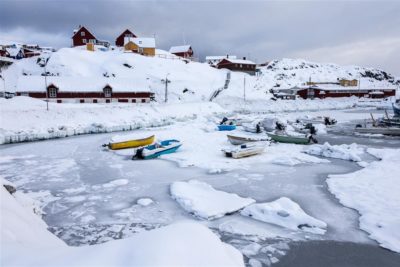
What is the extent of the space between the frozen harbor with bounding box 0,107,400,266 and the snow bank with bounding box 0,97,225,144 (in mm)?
4036

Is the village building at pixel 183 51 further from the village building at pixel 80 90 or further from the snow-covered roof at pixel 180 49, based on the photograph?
the village building at pixel 80 90

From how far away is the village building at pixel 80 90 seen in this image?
1743 inches

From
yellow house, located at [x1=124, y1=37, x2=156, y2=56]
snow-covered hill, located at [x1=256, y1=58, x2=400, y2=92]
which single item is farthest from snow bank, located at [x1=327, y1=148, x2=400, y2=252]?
snow-covered hill, located at [x1=256, y1=58, x2=400, y2=92]

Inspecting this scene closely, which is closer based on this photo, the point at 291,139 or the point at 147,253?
the point at 147,253

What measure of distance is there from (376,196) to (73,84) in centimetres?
4570

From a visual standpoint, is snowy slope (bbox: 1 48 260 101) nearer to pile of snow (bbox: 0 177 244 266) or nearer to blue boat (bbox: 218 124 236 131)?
blue boat (bbox: 218 124 236 131)

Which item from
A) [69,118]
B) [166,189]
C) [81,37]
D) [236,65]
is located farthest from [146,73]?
[166,189]

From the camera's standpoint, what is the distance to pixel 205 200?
420 inches

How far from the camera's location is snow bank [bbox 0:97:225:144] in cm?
2591

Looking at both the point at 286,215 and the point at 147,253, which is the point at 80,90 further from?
the point at 147,253

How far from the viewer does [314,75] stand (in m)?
138

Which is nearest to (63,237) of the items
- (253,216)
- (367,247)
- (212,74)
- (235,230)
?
(235,230)

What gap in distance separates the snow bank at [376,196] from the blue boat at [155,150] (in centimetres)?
993

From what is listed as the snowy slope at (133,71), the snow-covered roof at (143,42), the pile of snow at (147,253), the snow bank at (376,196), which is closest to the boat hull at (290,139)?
the snow bank at (376,196)
